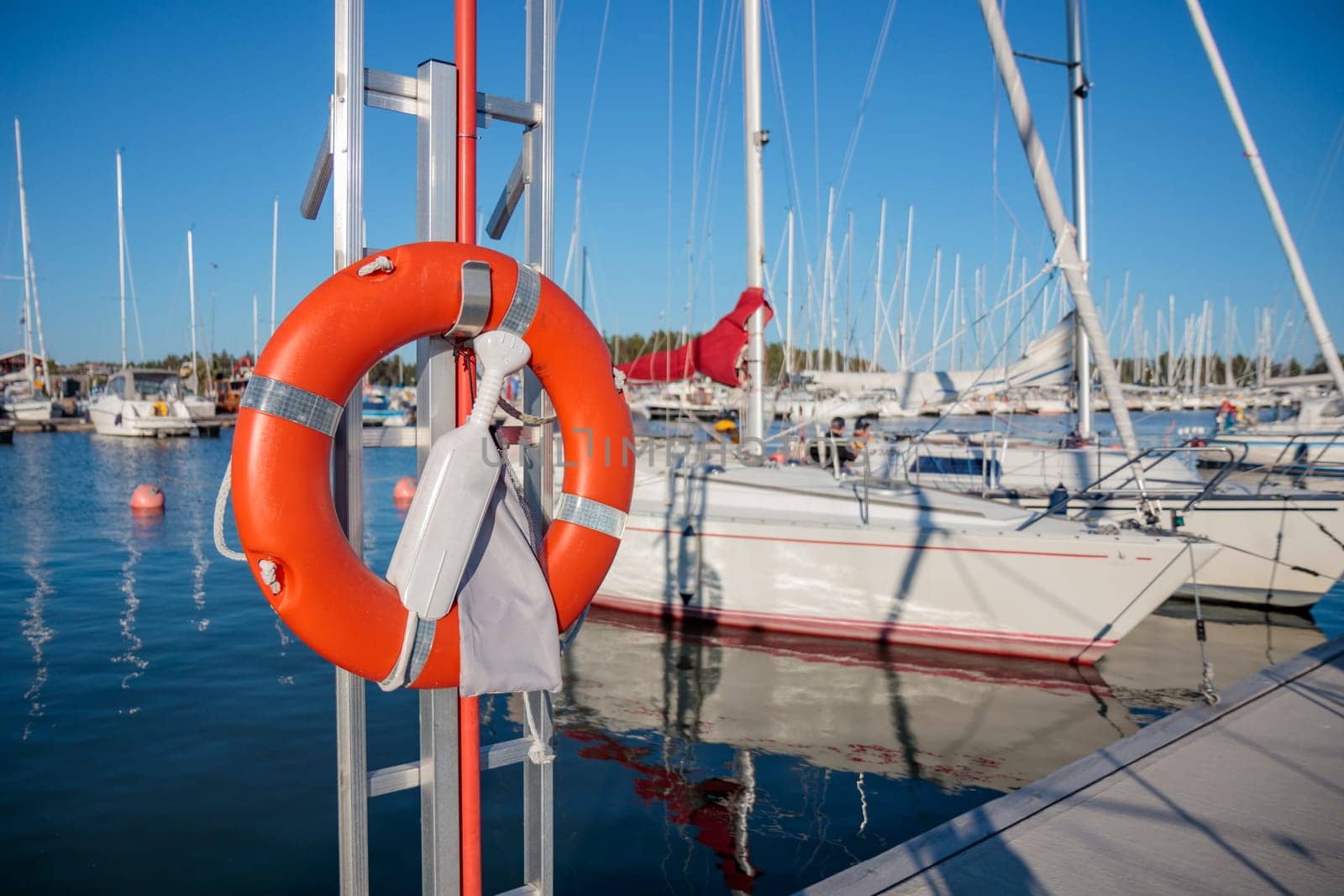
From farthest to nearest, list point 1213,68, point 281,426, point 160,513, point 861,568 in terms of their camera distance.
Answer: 1. point 160,513
2. point 1213,68
3. point 861,568
4. point 281,426

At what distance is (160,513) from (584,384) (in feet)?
53.1

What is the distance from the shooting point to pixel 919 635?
7.98 meters

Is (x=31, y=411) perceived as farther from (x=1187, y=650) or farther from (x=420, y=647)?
(x=420, y=647)

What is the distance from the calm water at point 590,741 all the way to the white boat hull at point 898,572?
0.27 metres

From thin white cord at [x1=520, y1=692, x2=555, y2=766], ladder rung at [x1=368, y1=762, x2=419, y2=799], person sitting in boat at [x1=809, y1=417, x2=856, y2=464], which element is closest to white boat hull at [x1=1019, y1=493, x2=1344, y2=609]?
person sitting in boat at [x1=809, y1=417, x2=856, y2=464]

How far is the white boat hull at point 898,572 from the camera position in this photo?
7.27 meters

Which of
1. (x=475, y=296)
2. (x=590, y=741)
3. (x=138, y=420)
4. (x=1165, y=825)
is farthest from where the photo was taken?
(x=138, y=420)

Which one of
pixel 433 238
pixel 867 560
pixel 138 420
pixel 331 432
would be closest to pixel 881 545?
pixel 867 560

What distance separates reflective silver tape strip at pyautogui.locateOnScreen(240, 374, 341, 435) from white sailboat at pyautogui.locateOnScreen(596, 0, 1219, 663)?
6.22m

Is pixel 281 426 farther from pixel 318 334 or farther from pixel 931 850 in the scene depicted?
pixel 931 850

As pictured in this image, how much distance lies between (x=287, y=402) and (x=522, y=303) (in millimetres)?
624

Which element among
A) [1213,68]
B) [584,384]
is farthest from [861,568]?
[1213,68]

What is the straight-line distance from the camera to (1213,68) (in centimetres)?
1079

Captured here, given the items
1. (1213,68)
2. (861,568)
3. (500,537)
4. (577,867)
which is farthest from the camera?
(1213,68)
